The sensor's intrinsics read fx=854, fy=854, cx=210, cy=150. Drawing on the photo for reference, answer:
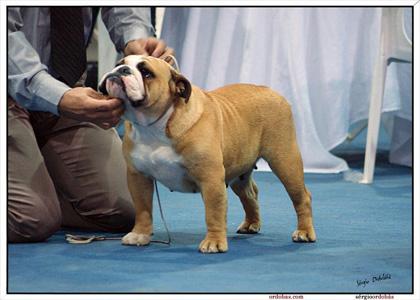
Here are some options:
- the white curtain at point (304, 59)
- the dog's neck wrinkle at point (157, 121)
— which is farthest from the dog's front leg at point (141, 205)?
the white curtain at point (304, 59)

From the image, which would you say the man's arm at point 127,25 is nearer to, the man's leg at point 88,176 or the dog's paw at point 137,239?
the man's leg at point 88,176

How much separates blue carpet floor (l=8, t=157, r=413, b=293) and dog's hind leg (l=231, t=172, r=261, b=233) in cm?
4

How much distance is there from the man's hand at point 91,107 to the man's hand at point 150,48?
259 mm

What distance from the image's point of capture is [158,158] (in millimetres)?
2119

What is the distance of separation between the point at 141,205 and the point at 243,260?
0.34 m

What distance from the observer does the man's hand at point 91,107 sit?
2.08 meters

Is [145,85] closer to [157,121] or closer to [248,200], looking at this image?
[157,121]

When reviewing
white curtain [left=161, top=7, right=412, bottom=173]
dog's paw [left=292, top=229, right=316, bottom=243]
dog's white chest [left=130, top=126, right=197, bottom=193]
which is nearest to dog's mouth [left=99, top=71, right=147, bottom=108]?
dog's white chest [left=130, top=126, right=197, bottom=193]

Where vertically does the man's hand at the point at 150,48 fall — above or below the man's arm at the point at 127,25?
below

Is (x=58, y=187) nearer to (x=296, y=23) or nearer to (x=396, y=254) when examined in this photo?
(x=396, y=254)

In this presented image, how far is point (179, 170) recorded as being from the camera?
2.13m

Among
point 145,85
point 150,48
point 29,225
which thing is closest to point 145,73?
point 145,85

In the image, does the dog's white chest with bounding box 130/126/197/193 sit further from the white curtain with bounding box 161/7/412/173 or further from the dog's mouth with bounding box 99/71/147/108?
the white curtain with bounding box 161/7/412/173

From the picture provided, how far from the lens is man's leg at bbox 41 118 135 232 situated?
254 cm
